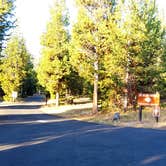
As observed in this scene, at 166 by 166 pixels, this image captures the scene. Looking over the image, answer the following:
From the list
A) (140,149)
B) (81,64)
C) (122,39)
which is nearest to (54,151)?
(140,149)

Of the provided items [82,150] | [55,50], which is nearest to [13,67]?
[55,50]

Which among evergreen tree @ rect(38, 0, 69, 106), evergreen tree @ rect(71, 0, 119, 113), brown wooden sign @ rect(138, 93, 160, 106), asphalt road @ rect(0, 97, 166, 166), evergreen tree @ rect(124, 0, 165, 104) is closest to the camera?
asphalt road @ rect(0, 97, 166, 166)

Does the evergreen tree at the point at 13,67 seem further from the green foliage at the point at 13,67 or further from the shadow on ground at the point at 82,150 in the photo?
the shadow on ground at the point at 82,150

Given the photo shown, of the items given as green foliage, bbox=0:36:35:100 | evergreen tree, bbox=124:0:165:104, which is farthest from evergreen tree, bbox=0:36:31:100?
evergreen tree, bbox=124:0:165:104

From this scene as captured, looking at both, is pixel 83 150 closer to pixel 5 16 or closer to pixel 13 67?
pixel 5 16

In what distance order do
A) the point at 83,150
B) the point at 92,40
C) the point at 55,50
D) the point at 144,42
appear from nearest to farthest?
the point at 83,150
the point at 144,42
the point at 92,40
the point at 55,50

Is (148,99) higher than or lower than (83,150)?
higher

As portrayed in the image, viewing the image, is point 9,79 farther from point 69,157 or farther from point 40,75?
point 69,157

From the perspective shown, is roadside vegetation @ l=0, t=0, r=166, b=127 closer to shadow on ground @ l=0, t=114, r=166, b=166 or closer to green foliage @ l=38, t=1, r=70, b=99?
shadow on ground @ l=0, t=114, r=166, b=166

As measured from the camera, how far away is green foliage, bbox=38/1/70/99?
5728 centimetres

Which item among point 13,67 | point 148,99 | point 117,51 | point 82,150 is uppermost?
point 13,67

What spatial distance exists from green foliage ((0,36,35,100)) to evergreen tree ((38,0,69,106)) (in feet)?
86.3

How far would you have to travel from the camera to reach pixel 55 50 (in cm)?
5756

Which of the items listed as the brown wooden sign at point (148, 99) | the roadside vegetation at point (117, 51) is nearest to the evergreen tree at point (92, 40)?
the roadside vegetation at point (117, 51)
